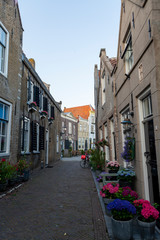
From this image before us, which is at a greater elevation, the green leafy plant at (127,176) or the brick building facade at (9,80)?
the brick building facade at (9,80)

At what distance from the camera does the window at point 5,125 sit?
7133 millimetres

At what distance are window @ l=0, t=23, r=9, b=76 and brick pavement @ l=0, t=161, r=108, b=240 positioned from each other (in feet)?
16.5

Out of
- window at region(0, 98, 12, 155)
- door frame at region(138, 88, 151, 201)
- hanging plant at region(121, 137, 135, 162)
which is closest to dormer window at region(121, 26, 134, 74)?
door frame at region(138, 88, 151, 201)

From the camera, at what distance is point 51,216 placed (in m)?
3.91

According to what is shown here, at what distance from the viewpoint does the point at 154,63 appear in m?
3.45

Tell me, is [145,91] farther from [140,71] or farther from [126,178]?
[126,178]

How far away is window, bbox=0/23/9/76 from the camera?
732 centimetres

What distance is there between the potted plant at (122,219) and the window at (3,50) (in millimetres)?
6643

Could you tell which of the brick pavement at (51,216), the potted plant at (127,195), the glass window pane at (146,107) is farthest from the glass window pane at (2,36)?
the potted plant at (127,195)

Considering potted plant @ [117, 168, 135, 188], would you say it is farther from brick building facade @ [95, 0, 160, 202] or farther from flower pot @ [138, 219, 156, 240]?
flower pot @ [138, 219, 156, 240]

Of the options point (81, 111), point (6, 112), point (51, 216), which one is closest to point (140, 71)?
point (51, 216)

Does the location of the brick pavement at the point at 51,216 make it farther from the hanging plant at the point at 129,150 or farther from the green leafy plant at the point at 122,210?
the hanging plant at the point at 129,150

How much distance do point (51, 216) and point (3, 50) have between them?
6843 millimetres

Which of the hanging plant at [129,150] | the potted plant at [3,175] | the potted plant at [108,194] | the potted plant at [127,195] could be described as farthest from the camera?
the potted plant at [3,175]
